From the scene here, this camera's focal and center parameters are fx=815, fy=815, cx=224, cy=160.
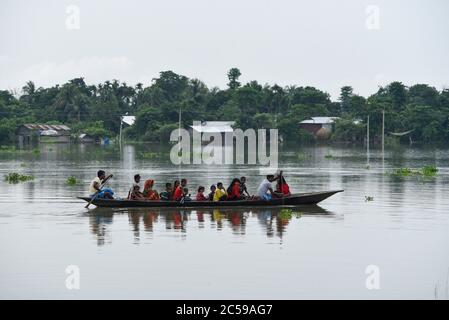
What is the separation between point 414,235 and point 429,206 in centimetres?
617

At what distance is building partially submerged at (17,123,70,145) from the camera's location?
3716 inches

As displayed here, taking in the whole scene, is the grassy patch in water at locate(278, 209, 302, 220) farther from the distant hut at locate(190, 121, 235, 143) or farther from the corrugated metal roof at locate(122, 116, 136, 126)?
the corrugated metal roof at locate(122, 116, 136, 126)

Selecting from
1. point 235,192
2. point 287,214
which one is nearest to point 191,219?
point 235,192

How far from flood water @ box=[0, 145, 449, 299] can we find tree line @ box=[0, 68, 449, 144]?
63.6 meters

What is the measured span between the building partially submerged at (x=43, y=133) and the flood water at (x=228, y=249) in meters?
65.8

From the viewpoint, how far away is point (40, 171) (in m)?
42.9

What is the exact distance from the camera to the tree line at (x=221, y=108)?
92938 millimetres

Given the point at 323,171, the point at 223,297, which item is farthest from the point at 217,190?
the point at 323,171

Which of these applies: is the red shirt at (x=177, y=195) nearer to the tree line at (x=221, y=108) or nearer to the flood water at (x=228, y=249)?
the flood water at (x=228, y=249)

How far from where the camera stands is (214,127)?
9375 cm

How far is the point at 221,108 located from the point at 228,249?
3299 inches

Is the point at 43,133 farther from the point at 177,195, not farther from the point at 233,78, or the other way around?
the point at 177,195

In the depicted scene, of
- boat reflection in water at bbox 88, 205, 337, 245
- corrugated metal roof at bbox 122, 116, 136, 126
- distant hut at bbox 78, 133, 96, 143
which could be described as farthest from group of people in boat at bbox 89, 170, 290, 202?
corrugated metal roof at bbox 122, 116, 136, 126

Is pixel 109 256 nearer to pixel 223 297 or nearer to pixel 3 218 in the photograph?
pixel 223 297
